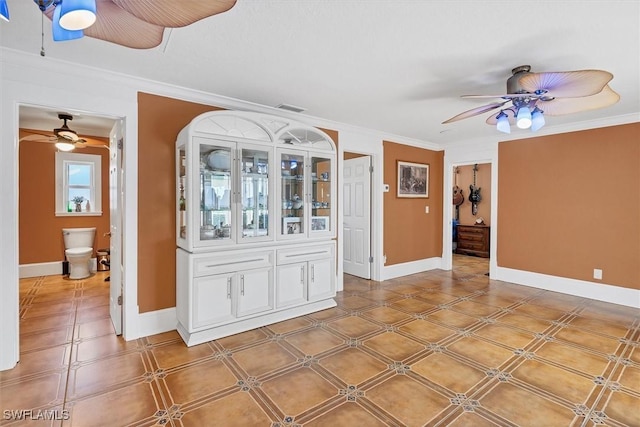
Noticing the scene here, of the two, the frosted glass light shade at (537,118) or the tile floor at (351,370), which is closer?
the tile floor at (351,370)

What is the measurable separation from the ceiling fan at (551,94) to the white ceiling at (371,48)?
0.28 metres

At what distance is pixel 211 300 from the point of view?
9.89 ft

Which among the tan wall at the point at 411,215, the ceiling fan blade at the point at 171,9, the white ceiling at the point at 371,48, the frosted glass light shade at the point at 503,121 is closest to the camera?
the ceiling fan blade at the point at 171,9

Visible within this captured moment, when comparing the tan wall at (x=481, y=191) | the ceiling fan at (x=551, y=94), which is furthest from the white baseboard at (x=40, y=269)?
the tan wall at (x=481, y=191)

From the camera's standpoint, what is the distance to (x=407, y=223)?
5723mm

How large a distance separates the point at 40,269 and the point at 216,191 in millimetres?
4390

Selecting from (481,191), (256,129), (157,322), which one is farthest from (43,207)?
(481,191)

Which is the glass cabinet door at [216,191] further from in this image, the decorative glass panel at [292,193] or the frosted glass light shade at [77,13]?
the frosted glass light shade at [77,13]

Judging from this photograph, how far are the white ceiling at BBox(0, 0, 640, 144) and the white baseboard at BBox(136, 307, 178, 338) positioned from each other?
2293mm

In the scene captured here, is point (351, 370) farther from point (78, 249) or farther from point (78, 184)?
point (78, 184)

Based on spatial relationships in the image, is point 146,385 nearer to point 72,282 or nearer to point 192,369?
point 192,369

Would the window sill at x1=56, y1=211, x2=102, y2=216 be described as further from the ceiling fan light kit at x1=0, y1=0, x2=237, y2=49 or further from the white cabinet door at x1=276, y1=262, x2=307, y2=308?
the ceiling fan light kit at x1=0, y1=0, x2=237, y2=49

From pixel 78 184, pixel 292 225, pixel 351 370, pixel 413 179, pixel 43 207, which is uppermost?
pixel 413 179

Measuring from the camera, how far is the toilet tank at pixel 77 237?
5312 millimetres
